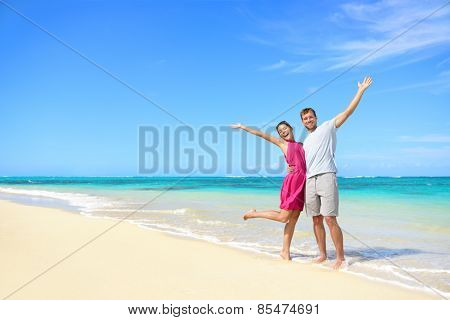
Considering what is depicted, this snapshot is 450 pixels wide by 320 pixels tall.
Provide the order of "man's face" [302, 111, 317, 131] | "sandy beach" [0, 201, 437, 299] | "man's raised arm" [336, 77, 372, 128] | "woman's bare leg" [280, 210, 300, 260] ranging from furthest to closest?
"woman's bare leg" [280, 210, 300, 260] → "man's face" [302, 111, 317, 131] → "man's raised arm" [336, 77, 372, 128] → "sandy beach" [0, 201, 437, 299]

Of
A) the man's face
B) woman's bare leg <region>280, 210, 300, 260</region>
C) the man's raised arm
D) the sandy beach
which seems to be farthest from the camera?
woman's bare leg <region>280, 210, 300, 260</region>

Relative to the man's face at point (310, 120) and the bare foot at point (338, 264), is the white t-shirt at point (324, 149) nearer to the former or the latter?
the man's face at point (310, 120)

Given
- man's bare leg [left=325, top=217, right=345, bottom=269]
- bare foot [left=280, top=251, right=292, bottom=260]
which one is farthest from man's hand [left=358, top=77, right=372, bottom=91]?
bare foot [left=280, top=251, right=292, bottom=260]

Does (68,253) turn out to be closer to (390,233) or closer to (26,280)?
(26,280)

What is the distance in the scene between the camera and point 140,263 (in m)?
4.58

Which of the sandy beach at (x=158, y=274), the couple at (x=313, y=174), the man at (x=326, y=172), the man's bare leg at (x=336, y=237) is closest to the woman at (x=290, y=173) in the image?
the couple at (x=313, y=174)

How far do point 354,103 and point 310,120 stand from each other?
550 millimetres

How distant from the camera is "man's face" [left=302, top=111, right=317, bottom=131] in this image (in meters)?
4.79

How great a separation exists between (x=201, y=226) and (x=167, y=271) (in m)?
3.77

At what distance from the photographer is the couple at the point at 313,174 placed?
4547mm

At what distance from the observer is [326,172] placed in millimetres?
4535

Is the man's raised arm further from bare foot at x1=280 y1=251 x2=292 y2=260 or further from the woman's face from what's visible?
bare foot at x1=280 y1=251 x2=292 y2=260

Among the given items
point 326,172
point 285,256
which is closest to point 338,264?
point 285,256

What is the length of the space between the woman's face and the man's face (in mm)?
201
